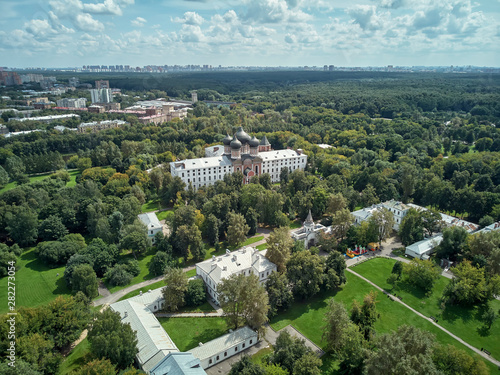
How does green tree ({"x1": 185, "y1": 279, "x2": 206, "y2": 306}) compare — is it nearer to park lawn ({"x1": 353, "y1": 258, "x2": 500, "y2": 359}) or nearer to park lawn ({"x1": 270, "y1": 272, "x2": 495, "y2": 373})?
park lawn ({"x1": 270, "y1": 272, "x2": 495, "y2": 373})

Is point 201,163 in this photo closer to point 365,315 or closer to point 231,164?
point 231,164

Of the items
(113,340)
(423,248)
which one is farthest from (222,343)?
(423,248)

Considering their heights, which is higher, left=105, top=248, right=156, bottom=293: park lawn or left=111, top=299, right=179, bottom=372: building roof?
left=111, top=299, right=179, bottom=372: building roof

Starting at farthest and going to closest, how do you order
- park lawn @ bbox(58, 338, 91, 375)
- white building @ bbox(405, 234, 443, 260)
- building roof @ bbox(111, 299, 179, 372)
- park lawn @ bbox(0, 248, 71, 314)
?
white building @ bbox(405, 234, 443, 260) < park lawn @ bbox(0, 248, 71, 314) < park lawn @ bbox(58, 338, 91, 375) < building roof @ bbox(111, 299, 179, 372)

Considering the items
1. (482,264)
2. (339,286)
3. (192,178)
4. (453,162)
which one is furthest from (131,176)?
(453,162)

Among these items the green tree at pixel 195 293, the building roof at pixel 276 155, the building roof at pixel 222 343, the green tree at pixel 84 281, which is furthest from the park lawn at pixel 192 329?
the building roof at pixel 276 155

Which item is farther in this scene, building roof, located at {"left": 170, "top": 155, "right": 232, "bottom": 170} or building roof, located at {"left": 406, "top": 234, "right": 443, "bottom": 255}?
building roof, located at {"left": 170, "top": 155, "right": 232, "bottom": 170}

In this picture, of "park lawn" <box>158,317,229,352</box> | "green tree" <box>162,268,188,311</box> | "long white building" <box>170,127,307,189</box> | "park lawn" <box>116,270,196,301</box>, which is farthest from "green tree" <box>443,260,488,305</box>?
"long white building" <box>170,127,307,189</box>
